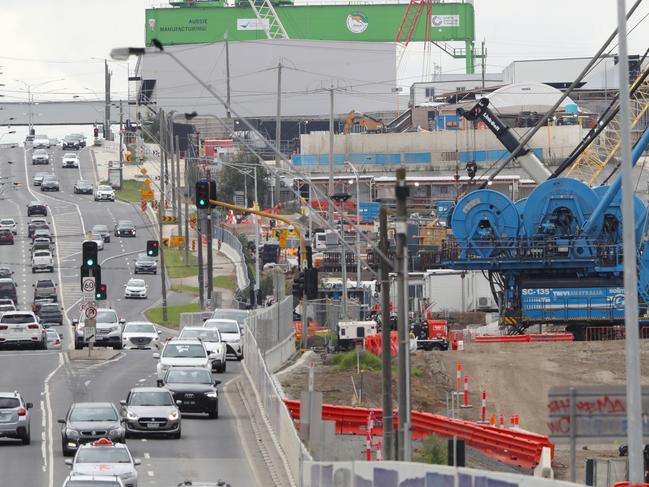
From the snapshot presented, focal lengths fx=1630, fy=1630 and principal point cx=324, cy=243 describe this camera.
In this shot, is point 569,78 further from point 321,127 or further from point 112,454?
point 112,454

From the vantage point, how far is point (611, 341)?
195 feet

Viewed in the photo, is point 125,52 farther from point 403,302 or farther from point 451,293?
point 451,293

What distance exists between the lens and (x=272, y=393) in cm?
3869

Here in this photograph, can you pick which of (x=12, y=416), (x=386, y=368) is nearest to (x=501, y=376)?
(x=12, y=416)

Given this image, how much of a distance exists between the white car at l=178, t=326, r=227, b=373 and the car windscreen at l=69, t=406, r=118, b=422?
15.7 meters

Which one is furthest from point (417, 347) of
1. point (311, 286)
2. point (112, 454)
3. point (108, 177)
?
point (108, 177)

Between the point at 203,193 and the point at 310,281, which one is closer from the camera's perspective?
the point at 203,193

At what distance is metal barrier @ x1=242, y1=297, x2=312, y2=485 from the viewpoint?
106 feet

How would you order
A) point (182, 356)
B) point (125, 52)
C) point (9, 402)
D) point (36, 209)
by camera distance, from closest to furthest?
point (125, 52) → point (9, 402) → point (182, 356) → point (36, 209)

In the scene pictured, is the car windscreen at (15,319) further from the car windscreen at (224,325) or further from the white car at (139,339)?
the car windscreen at (224,325)

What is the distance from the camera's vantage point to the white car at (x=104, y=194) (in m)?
142

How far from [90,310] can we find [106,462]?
25.9m

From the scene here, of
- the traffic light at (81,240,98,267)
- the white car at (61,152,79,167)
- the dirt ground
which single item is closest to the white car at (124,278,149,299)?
the dirt ground

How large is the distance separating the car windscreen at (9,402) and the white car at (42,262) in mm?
68686
